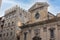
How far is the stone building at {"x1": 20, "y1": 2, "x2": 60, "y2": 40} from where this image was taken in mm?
22391

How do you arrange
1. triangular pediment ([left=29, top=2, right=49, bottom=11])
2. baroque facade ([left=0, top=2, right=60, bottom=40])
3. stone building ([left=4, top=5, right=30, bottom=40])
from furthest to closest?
stone building ([left=4, top=5, right=30, bottom=40]), triangular pediment ([left=29, top=2, right=49, bottom=11]), baroque facade ([left=0, top=2, right=60, bottom=40])

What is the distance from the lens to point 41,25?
24.6 metres

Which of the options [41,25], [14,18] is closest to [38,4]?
[41,25]

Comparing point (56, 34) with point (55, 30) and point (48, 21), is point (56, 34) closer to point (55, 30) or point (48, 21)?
point (55, 30)

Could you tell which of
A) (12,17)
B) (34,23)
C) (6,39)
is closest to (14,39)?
(6,39)

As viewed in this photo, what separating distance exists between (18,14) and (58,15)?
550 inches

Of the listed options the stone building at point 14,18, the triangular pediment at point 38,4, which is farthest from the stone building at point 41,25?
the stone building at point 14,18

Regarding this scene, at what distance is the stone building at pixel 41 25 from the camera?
2239 centimetres

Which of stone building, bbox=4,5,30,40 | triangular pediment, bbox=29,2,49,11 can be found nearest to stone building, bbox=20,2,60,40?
triangular pediment, bbox=29,2,49,11

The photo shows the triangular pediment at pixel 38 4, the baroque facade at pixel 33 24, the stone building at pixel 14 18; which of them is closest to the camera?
the baroque facade at pixel 33 24

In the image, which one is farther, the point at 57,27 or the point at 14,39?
A: the point at 14,39

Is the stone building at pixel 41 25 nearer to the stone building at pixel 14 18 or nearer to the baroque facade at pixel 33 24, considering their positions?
the baroque facade at pixel 33 24

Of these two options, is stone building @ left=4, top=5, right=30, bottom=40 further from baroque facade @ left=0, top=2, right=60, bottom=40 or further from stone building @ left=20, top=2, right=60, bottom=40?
stone building @ left=20, top=2, right=60, bottom=40

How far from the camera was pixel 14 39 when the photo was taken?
31625 mm
